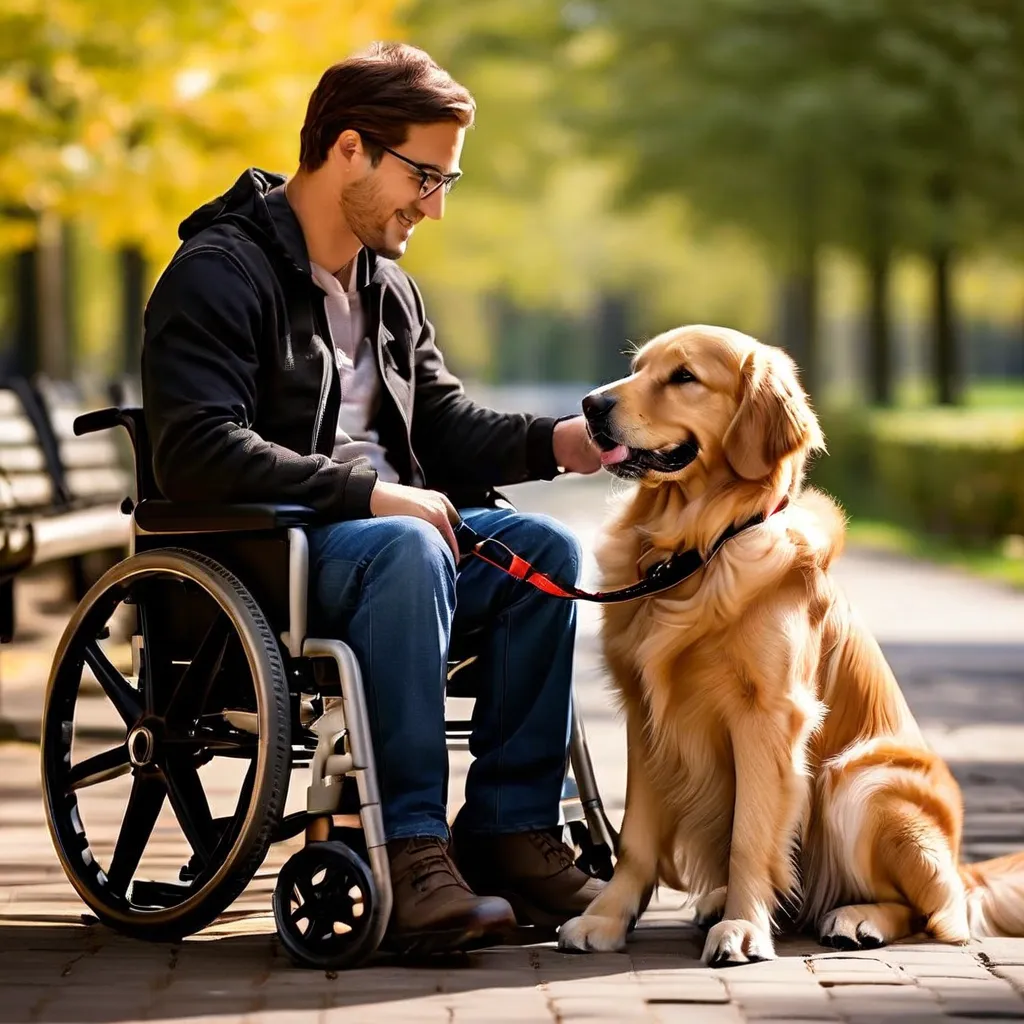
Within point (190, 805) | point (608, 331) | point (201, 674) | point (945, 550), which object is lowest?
point (608, 331)

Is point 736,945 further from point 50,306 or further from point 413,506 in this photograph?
point 50,306

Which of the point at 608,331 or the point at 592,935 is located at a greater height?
the point at 592,935

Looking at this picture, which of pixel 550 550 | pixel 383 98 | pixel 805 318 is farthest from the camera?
pixel 805 318

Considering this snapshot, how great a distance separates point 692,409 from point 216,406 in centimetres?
Answer: 98

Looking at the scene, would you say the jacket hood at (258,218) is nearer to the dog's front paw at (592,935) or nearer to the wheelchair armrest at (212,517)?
the wheelchair armrest at (212,517)

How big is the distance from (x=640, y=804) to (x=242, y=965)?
896mm

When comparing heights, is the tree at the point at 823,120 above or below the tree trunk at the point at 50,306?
above

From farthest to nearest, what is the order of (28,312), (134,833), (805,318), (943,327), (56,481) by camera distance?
(805,318), (943,327), (28,312), (56,481), (134,833)

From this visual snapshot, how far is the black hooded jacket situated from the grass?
8342 mm

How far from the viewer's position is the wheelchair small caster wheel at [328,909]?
352 cm

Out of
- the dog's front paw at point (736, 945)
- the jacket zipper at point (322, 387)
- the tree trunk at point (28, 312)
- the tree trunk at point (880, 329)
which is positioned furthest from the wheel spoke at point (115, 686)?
the tree trunk at point (880, 329)

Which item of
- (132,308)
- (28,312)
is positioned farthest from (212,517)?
(132,308)

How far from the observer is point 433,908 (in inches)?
139

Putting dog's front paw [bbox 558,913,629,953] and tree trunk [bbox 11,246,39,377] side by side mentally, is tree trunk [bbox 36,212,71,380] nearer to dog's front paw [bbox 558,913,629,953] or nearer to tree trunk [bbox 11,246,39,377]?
tree trunk [bbox 11,246,39,377]
